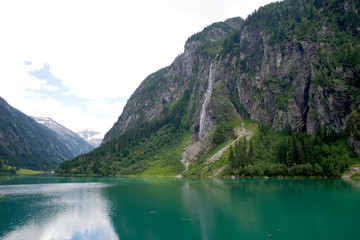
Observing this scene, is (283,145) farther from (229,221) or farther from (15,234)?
(15,234)

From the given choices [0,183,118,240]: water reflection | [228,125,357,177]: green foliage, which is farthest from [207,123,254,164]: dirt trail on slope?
[0,183,118,240]: water reflection

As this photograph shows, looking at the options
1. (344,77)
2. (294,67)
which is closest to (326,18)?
(294,67)

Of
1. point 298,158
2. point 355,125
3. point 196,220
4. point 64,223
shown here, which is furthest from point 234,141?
point 64,223

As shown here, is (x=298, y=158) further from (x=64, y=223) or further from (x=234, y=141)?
(x=64, y=223)

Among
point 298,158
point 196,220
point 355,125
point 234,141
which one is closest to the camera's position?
point 196,220

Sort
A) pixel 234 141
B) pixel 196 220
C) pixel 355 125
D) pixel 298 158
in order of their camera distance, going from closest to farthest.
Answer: pixel 196 220
pixel 355 125
pixel 298 158
pixel 234 141

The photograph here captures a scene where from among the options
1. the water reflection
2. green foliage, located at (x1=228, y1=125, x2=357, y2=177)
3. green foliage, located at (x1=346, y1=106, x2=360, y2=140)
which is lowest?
the water reflection

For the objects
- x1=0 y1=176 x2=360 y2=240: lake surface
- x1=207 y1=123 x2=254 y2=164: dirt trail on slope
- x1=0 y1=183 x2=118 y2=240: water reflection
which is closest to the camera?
x1=0 y1=176 x2=360 y2=240: lake surface

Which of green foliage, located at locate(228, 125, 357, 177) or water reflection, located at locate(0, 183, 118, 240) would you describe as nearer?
water reflection, located at locate(0, 183, 118, 240)

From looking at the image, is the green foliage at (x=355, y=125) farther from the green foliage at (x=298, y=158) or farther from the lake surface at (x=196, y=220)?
the lake surface at (x=196, y=220)

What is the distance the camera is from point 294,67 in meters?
185

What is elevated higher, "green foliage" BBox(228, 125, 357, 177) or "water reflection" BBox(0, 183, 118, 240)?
"green foliage" BBox(228, 125, 357, 177)

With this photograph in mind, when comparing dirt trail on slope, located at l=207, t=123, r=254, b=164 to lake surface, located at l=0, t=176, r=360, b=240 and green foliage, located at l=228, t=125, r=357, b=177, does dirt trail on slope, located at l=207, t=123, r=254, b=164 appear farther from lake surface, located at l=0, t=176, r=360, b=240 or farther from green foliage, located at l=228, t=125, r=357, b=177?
lake surface, located at l=0, t=176, r=360, b=240

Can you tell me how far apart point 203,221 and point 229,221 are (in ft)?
14.5
